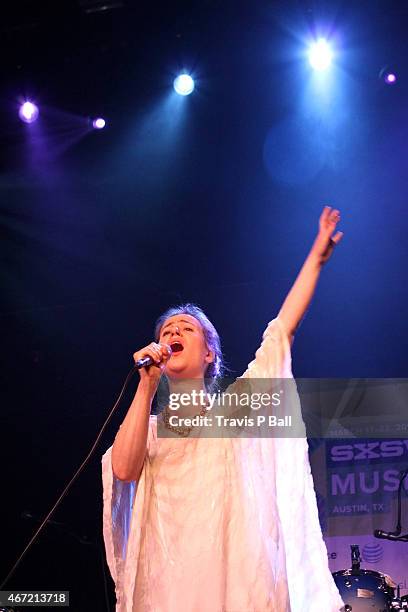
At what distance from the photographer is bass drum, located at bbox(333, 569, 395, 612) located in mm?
3934

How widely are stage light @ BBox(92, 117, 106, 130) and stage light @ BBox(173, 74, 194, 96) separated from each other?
539 mm

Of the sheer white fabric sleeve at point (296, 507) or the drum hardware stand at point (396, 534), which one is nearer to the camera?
the sheer white fabric sleeve at point (296, 507)

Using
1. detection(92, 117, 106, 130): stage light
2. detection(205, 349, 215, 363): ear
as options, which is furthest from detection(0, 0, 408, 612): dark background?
detection(205, 349, 215, 363): ear

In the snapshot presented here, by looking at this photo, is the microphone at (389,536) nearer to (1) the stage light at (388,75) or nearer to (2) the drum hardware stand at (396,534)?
(2) the drum hardware stand at (396,534)

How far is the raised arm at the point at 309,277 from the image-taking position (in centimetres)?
223

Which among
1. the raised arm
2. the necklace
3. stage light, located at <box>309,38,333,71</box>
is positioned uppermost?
stage light, located at <box>309,38,333,71</box>

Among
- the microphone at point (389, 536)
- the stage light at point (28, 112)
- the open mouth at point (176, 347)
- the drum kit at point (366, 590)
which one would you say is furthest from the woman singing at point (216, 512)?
the stage light at point (28, 112)

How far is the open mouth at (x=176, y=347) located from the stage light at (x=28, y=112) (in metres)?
2.72

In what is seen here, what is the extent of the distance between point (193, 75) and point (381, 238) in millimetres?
1623

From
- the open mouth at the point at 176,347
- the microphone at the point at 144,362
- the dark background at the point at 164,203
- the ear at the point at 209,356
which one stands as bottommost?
the microphone at the point at 144,362

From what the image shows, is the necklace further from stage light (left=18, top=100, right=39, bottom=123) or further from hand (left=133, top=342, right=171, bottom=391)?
stage light (left=18, top=100, right=39, bottom=123)

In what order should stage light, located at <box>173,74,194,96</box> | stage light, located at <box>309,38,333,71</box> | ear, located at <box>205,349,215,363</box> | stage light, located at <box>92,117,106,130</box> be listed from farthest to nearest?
stage light, located at <box>92,117,106,130</box>, stage light, located at <box>173,74,194,96</box>, stage light, located at <box>309,38,333,71</box>, ear, located at <box>205,349,215,363</box>

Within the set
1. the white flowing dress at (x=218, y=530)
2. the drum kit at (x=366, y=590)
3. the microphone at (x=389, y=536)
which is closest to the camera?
the white flowing dress at (x=218, y=530)

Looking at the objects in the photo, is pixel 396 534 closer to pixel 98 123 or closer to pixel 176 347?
pixel 176 347
